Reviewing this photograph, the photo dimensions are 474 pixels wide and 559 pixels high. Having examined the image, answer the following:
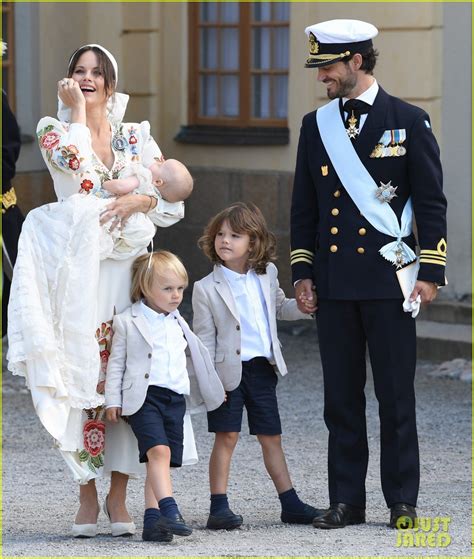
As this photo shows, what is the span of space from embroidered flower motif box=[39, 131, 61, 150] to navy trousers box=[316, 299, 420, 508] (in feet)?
3.86

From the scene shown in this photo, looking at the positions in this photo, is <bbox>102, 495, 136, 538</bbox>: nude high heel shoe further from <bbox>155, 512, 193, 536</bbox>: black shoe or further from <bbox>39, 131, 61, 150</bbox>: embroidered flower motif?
<bbox>39, 131, 61, 150</bbox>: embroidered flower motif

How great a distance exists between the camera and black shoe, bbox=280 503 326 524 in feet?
18.2

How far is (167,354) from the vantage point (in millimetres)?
5277

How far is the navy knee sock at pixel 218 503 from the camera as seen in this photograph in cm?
550

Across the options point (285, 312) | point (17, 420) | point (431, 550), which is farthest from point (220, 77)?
point (431, 550)

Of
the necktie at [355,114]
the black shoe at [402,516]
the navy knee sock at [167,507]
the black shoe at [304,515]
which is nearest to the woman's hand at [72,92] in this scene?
the necktie at [355,114]

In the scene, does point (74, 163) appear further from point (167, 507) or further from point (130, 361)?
point (167, 507)

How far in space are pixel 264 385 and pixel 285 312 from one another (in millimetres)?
307

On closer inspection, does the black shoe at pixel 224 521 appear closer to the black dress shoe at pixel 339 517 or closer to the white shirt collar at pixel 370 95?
the black dress shoe at pixel 339 517

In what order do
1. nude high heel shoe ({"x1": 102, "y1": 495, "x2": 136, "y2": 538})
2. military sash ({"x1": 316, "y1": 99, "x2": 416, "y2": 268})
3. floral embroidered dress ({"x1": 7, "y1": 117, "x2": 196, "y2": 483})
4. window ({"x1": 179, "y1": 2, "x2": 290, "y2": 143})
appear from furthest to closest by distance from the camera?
window ({"x1": 179, "y1": 2, "x2": 290, "y2": 143}) < nude high heel shoe ({"x1": 102, "y1": 495, "x2": 136, "y2": 538}) < military sash ({"x1": 316, "y1": 99, "x2": 416, "y2": 268}) < floral embroidered dress ({"x1": 7, "y1": 117, "x2": 196, "y2": 483})

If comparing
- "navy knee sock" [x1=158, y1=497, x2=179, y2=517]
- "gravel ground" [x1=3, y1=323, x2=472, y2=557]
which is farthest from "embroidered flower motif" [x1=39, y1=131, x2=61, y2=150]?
"gravel ground" [x1=3, y1=323, x2=472, y2=557]

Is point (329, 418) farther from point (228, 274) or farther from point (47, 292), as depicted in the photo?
point (47, 292)

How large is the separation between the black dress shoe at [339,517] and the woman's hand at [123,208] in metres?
1.35

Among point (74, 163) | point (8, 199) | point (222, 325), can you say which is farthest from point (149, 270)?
point (8, 199)
